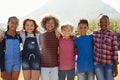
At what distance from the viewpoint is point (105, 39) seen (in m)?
9.29

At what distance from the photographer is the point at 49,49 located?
367 inches

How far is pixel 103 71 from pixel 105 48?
58 cm

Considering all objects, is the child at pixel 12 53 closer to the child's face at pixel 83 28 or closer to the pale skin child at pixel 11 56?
the pale skin child at pixel 11 56

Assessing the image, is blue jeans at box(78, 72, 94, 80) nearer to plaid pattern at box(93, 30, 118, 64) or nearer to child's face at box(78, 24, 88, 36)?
plaid pattern at box(93, 30, 118, 64)

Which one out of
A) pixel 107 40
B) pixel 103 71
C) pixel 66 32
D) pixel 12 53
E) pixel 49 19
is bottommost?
pixel 103 71

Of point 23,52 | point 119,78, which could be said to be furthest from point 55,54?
point 119,78

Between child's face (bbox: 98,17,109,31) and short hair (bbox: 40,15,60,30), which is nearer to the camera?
child's face (bbox: 98,17,109,31)

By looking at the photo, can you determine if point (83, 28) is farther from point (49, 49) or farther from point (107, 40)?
point (49, 49)

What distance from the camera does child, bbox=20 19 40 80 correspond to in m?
9.24

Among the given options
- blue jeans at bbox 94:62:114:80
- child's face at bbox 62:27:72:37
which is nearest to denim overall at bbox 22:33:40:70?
child's face at bbox 62:27:72:37

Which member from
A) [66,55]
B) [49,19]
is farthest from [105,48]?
[49,19]

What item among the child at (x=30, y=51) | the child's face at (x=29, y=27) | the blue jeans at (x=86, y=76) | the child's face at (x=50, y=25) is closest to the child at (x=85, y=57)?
the blue jeans at (x=86, y=76)

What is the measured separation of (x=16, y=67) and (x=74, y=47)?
154 cm

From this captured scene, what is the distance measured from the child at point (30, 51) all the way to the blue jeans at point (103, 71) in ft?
4.76
